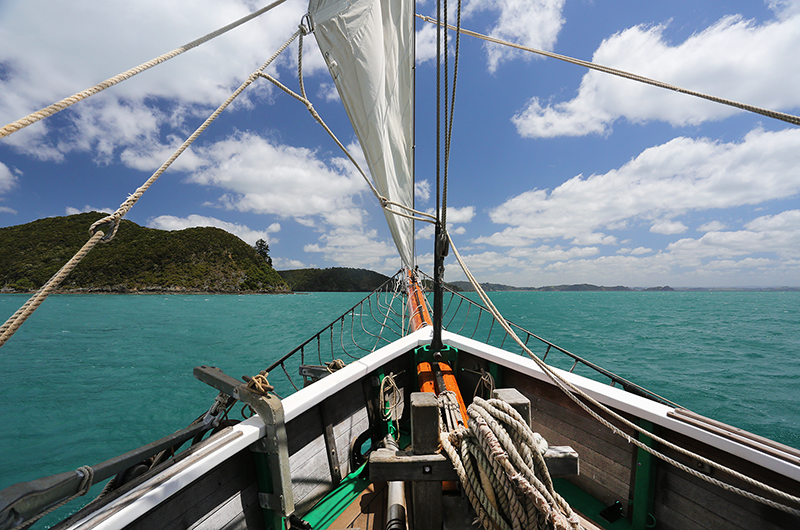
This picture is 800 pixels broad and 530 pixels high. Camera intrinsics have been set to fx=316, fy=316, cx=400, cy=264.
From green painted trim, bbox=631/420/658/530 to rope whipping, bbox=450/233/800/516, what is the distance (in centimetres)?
8

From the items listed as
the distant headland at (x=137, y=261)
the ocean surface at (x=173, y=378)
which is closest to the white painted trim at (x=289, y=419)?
the ocean surface at (x=173, y=378)

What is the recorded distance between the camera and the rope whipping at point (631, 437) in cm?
124

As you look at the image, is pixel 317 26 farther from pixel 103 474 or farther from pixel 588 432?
pixel 588 432

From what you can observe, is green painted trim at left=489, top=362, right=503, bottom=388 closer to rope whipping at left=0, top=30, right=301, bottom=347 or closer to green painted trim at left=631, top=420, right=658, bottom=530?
green painted trim at left=631, top=420, right=658, bottom=530

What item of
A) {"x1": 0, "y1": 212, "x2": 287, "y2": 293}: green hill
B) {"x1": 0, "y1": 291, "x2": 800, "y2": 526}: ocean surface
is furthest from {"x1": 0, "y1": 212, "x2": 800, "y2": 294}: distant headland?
{"x1": 0, "y1": 291, "x2": 800, "y2": 526}: ocean surface

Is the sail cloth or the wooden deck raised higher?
the sail cloth

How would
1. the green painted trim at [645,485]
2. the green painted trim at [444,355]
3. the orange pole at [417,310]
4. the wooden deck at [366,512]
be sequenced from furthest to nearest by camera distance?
1. the orange pole at [417,310]
2. the green painted trim at [444,355]
3. the wooden deck at [366,512]
4. the green painted trim at [645,485]

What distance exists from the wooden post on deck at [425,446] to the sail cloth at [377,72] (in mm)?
3731

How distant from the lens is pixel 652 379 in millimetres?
10430

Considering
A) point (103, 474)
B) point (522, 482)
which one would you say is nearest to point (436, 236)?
point (522, 482)

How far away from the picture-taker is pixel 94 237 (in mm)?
1264

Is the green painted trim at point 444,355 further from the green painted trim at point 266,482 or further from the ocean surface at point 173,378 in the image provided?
the ocean surface at point 173,378

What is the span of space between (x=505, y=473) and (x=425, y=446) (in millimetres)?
338

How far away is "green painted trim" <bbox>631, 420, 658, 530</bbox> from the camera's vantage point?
179cm
